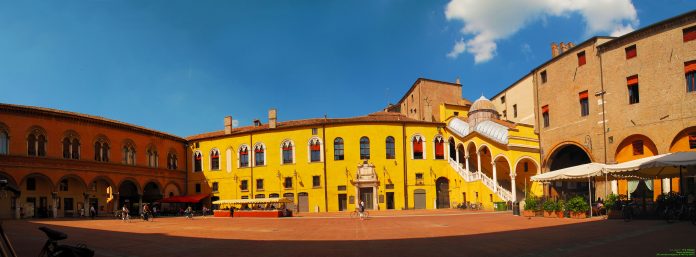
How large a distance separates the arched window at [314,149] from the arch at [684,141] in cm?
2724

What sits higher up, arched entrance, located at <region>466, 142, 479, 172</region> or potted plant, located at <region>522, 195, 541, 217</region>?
arched entrance, located at <region>466, 142, 479, 172</region>

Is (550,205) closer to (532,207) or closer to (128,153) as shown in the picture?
(532,207)

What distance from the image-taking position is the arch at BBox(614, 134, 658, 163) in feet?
94.7

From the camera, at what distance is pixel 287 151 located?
45.2 m

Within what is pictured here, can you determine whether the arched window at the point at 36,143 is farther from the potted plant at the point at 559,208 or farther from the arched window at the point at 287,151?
the potted plant at the point at 559,208

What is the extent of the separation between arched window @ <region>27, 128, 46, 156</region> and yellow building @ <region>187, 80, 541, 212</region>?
16.6 meters

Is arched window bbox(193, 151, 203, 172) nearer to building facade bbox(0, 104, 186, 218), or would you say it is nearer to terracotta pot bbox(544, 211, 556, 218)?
building facade bbox(0, 104, 186, 218)

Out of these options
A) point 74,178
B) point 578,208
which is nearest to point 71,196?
point 74,178

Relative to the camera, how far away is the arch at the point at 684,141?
87.6 feet

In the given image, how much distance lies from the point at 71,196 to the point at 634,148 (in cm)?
4186

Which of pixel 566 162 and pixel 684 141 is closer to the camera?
pixel 684 141

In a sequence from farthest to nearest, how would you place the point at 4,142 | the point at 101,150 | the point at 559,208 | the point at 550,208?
the point at 101,150 → the point at 4,142 → the point at 550,208 → the point at 559,208

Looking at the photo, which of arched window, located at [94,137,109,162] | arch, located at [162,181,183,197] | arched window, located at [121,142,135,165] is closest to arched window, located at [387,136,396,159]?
arch, located at [162,181,183,197]

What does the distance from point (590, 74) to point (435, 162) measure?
15.7 m
